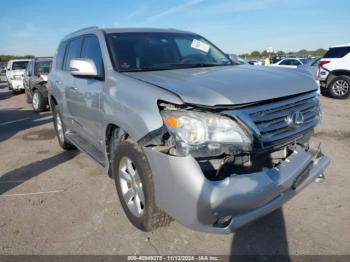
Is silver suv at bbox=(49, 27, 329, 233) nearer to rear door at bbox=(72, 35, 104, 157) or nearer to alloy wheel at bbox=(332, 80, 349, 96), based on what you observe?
rear door at bbox=(72, 35, 104, 157)

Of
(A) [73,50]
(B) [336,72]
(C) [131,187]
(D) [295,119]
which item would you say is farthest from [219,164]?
(B) [336,72]

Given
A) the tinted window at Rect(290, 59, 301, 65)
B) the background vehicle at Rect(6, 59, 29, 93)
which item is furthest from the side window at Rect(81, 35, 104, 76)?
the tinted window at Rect(290, 59, 301, 65)

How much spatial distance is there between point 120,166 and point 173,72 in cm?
107

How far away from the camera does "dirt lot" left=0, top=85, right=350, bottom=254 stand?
2975mm

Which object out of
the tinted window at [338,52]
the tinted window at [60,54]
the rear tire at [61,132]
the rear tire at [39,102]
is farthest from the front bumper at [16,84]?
the tinted window at [338,52]

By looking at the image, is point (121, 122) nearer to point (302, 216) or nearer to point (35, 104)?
point (302, 216)

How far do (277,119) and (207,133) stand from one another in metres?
0.64

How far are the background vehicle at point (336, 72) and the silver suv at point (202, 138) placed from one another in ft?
31.3

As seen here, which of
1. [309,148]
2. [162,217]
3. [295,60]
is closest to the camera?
[162,217]

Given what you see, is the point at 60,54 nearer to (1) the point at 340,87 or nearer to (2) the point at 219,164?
(2) the point at 219,164

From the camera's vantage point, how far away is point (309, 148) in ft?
10.4

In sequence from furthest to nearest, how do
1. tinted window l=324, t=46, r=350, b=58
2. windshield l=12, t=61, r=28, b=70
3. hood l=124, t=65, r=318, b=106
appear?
windshield l=12, t=61, r=28, b=70
tinted window l=324, t=46, r=350, b=58
hood l=124, t=65, r=318, b=106

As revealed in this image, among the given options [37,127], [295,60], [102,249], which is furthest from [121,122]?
[295,60]

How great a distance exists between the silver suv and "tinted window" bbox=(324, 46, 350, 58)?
9.93 m
